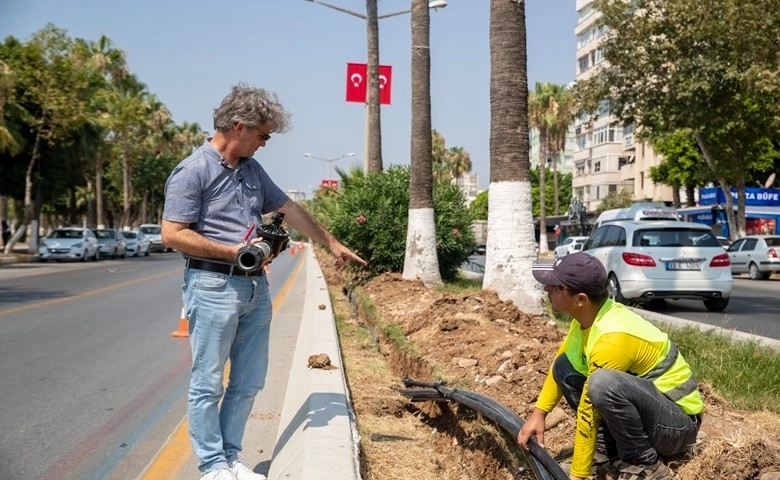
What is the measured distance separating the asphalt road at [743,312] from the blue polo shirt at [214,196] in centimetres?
819

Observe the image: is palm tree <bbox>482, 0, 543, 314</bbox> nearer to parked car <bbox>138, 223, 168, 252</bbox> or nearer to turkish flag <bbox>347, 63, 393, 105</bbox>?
turkish flag <bbox>347, 63, 393, 105</bbox>

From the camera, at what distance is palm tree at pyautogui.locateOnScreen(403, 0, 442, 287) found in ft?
48.3

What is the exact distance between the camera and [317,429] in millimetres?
5031

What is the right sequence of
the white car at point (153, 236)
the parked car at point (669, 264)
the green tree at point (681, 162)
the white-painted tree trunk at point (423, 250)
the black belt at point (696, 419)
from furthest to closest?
the white car at point (153, 236) < the green tree at point (681, 162) < the parked car at point (669, 264) < the white-painted tree trunk at point (423, 250) < the black belt at point (696, 419)

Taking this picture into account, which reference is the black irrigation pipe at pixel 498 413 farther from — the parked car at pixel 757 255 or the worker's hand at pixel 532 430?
the parked car at pixel 757 255

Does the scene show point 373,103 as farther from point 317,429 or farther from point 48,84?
point 48,84

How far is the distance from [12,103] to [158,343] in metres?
29.3

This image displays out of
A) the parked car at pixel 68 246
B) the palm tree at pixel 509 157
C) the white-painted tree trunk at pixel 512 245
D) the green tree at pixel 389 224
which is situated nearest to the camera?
the white-painted tree trunk at pixel 512 245

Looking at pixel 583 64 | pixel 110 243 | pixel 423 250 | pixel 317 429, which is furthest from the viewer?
pixel 583 64

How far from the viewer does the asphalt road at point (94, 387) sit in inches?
217

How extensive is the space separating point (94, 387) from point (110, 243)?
36061mm

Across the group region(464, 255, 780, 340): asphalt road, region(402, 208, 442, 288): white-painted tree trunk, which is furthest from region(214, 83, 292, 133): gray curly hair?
region(402, 208, 442, 288): white-painted tree trunk

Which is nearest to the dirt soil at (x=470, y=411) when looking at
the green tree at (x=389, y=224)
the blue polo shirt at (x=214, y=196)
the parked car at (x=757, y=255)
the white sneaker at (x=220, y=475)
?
the white sneaker at (x=220, y=475)

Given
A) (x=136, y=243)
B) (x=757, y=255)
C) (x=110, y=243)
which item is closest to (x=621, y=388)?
(x=757, y=255)
